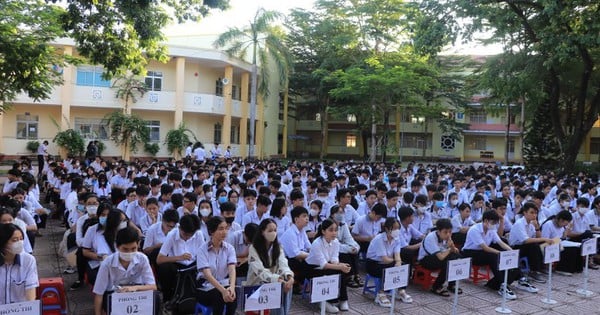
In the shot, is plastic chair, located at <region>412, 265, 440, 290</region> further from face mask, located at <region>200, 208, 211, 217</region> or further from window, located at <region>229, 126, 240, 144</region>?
window, located at <region>229, 126, 240, 144</region>

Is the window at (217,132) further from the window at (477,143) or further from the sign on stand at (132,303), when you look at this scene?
the sign on stand at (132,303)

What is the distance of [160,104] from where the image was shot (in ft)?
90.8

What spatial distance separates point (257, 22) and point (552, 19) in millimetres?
14487

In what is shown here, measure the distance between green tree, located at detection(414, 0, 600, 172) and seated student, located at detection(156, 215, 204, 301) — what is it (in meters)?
14.2

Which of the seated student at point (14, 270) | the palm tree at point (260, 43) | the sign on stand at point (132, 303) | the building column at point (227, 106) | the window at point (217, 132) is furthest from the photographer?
the window at point (217, 132)

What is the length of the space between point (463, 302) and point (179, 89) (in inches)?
940

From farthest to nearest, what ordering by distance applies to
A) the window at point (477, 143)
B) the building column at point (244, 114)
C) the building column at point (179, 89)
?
the window at point (477, 143), the building column at point (244, 114), the building column at point (179, 89)

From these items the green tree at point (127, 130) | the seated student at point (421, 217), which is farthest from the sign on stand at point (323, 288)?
the green tree at point (127, 130)

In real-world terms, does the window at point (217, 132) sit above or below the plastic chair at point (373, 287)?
above

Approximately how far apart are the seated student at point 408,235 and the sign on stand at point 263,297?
344 cm

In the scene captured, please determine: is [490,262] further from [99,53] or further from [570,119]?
[570,119]

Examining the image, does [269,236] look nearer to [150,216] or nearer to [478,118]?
[150,216]

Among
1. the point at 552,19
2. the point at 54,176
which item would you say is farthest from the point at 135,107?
the point at 552,19

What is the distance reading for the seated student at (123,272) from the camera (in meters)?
4.50
